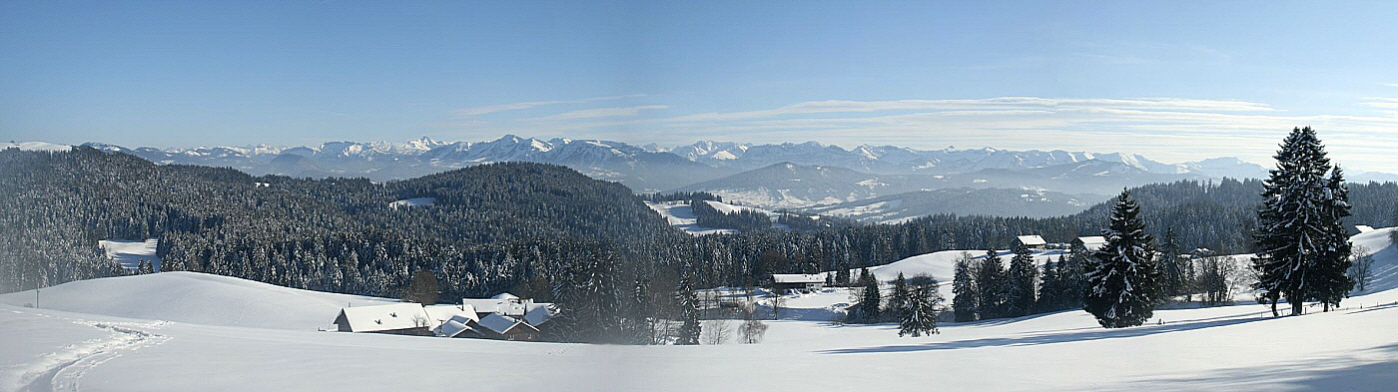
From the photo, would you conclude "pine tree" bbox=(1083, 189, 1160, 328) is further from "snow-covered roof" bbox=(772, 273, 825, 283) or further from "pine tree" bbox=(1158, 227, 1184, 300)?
"snow-covered roof" bbox=(772, 273, 825, 283)

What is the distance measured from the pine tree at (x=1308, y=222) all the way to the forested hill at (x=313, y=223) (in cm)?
1680

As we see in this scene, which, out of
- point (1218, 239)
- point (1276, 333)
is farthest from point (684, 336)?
point (1218, 239)

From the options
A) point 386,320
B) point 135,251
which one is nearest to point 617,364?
point 386,320

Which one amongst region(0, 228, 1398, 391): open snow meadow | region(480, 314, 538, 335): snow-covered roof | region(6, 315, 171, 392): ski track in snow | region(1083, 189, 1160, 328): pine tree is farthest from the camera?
region(480, 314, 538, 335): snow-covered roof

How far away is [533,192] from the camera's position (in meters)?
96.3

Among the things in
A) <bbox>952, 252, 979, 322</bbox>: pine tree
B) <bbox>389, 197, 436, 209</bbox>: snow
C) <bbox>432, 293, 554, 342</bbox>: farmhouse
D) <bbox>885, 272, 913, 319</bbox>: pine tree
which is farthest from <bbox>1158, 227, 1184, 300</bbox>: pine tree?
<bbox>389, 197, 436, 209</bbox>: snow

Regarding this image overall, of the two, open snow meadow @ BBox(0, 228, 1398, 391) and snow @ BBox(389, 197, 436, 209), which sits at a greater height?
snow @ BBox(389, 197, 436, 209)

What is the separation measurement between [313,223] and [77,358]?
96.5 meters

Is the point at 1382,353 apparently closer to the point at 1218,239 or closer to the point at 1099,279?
the point at 1099,279

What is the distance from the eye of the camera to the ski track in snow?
5.58 metres

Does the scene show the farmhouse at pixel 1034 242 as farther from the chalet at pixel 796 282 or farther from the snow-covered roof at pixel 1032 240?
the chalet at pixel 796 282

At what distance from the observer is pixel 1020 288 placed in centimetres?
3803

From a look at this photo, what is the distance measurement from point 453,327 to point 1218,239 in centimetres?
7682

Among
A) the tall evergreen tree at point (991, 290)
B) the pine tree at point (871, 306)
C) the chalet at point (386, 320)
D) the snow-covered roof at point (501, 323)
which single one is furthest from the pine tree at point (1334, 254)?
the chalet at point (386, 320)
